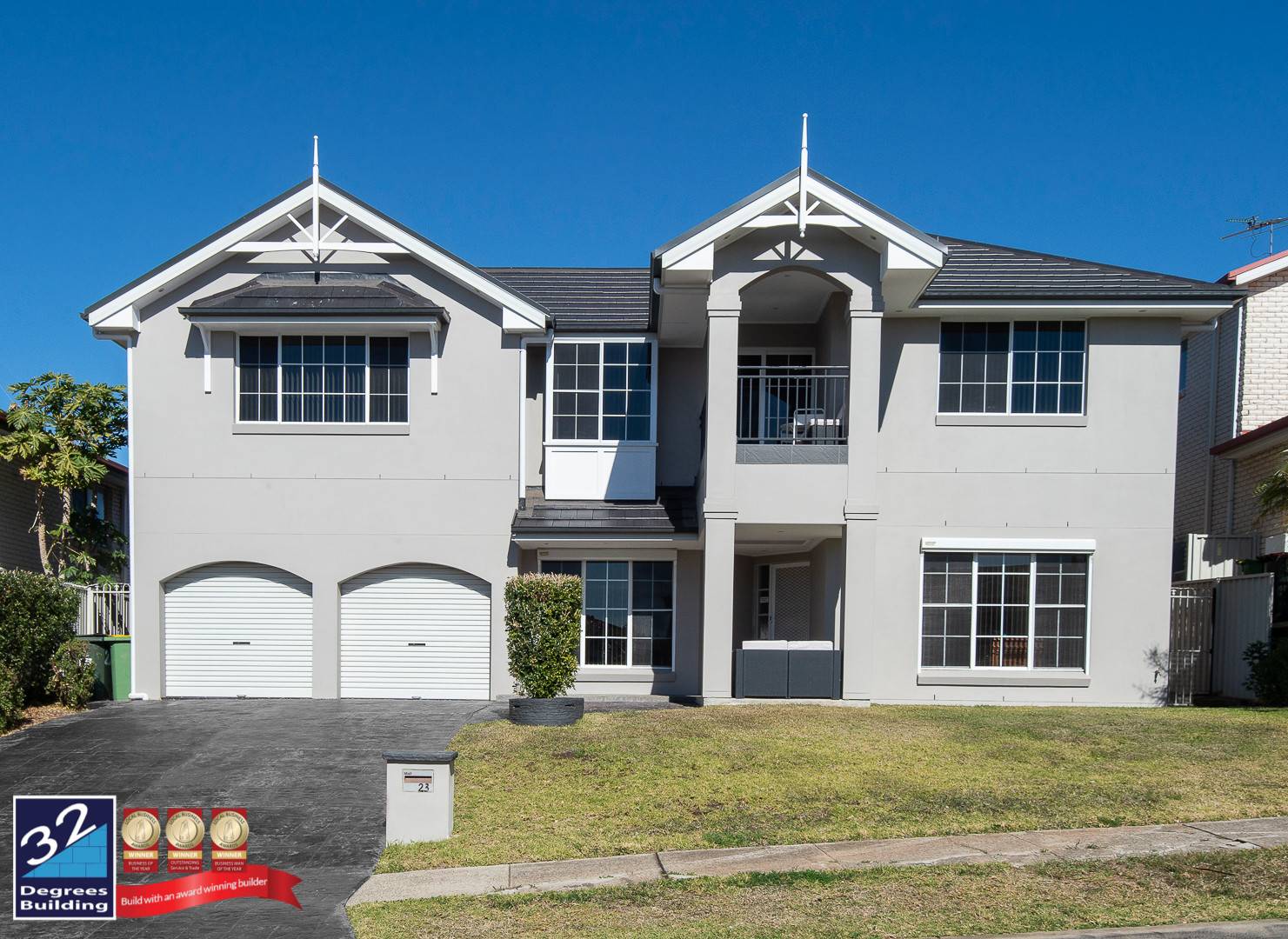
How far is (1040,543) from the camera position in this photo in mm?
15297

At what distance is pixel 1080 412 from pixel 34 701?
53.3 feet

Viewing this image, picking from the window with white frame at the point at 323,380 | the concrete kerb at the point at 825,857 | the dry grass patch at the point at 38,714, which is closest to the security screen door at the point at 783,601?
the window with white frame at the point at 323,380

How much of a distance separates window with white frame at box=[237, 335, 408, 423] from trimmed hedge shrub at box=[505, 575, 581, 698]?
4776 millimetres

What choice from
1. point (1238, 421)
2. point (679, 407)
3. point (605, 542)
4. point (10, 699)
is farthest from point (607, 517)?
point (1238, 421)

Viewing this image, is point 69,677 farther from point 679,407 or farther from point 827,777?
point 827,777

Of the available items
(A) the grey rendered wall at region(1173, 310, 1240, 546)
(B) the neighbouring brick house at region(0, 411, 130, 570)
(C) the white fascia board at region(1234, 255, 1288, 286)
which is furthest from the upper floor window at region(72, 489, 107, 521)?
(C) the white fascia board at region(1234, 255, 1288, 286)

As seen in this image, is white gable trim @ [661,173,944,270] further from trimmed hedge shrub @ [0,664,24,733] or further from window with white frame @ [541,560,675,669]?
trimmed hedge shrub @ [0,664,24,733]

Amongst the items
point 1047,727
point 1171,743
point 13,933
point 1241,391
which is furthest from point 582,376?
point 1241,391

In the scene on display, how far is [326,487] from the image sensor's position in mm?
16203

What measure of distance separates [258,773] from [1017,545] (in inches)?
436

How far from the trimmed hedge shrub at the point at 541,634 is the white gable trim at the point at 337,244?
504 cm

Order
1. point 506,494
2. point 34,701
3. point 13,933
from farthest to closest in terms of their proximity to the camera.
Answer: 1. point 506,494
2. point 34,701
3. point 13,933

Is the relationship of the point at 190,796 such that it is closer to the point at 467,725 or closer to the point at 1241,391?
the point at 467,725

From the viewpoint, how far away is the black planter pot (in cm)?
1277
